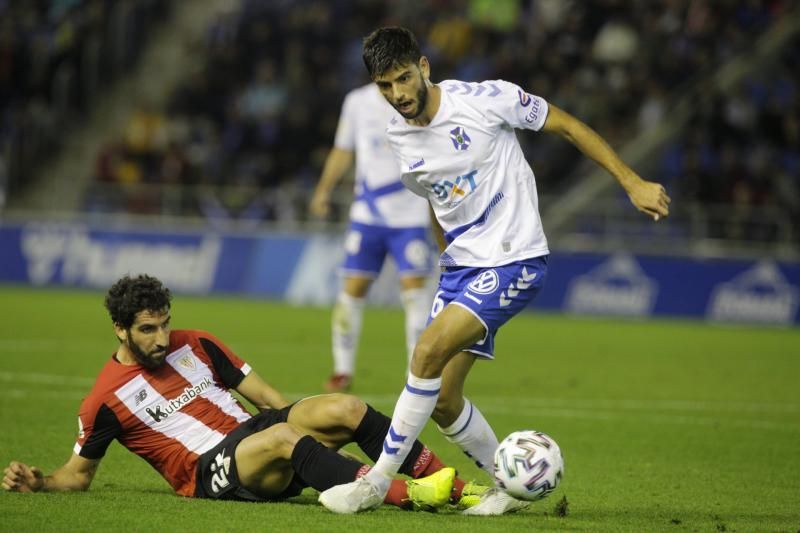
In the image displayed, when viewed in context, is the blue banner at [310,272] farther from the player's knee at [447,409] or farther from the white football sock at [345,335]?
the player's knee at [447,409]

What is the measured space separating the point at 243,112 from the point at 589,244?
28.5 feet

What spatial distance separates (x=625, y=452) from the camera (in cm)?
877

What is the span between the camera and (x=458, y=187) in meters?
6.54

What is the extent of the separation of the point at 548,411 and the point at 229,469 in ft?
16.1

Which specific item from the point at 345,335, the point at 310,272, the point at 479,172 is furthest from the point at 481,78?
the point at 479,172

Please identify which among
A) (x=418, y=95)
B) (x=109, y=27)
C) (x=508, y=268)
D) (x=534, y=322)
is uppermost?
(x=109, y=27)

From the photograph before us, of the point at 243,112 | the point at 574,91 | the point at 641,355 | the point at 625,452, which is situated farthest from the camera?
the point at 243,112


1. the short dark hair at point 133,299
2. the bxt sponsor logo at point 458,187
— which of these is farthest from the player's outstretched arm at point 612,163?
the short dark hair at point 133,299

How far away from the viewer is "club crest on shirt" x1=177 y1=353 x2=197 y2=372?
21.8ft

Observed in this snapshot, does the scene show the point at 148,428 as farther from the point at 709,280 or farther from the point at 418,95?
the point at 709,280

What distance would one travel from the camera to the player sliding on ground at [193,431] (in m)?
6.23

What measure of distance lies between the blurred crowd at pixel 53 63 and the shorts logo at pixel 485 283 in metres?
22.0

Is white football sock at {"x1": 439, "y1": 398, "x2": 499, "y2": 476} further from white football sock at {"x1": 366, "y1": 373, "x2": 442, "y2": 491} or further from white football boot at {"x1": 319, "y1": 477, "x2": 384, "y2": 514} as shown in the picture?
white football boot at {"x1": 319, "y1": 477, "x2": 384, "y2": 514}

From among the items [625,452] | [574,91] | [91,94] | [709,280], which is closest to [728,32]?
[574,91]
